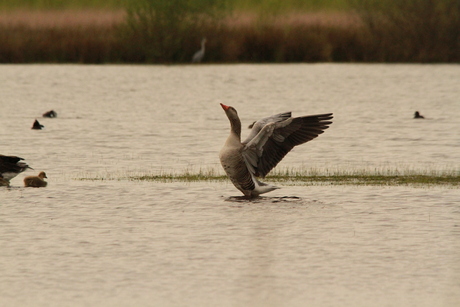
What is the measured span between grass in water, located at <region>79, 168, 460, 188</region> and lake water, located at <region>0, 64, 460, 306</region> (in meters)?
0.31

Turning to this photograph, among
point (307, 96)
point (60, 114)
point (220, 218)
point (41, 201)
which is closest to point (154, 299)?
point (220, 218)

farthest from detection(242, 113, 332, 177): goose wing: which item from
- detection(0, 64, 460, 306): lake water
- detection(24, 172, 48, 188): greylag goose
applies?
detection(24, 172, 48, 188): greylag goose

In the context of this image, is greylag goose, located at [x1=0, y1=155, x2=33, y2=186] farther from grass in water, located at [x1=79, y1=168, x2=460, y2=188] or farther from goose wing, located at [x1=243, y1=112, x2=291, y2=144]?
goose wing, located at [x1=243, y1=112, x2=291, y2=144]

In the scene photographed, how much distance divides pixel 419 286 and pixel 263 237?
7.30ft

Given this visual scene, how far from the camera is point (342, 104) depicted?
94.1 ft

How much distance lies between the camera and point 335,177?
44.6ft

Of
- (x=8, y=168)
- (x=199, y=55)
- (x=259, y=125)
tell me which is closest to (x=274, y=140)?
(x=259, y=125)

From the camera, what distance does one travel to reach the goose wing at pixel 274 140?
11812mm

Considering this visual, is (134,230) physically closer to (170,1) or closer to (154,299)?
(154,299)

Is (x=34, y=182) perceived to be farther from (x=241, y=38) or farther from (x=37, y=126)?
(x=241, y=38)

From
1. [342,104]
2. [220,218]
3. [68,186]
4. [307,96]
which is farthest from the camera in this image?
[307,96]

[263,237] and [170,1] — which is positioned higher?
[170,1]

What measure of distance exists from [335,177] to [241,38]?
93.0ft

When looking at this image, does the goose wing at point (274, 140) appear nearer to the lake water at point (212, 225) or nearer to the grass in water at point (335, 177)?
the lake water at point (212, 225)
